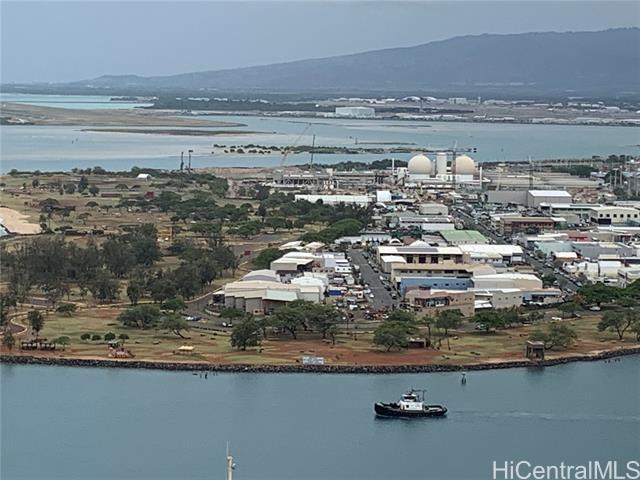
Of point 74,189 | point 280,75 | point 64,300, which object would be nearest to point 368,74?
point 280,75

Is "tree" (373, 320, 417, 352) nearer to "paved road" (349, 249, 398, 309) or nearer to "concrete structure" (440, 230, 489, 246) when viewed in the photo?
"paved road" (349, 249, 398, 309)

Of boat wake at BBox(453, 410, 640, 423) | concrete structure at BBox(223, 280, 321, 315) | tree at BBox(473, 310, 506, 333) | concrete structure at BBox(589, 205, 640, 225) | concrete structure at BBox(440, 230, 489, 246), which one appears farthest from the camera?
concrete structure at BBox(589, 205, 640, 225)

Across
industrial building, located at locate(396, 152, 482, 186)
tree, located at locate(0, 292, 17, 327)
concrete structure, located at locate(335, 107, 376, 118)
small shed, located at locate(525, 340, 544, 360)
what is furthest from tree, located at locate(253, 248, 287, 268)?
concrete structure, located at locate(335, 107, 376, 118)

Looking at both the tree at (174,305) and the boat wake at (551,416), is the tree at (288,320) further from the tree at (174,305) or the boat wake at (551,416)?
the boat wake at (551,416)

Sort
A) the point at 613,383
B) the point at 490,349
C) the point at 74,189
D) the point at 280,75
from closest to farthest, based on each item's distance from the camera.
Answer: the point at 613,383 → the point at 490,349 → the point at 74,189 → the point at 280,75

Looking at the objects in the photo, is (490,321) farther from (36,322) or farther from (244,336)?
(36,322)

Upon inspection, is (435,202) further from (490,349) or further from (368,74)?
(368,74)
